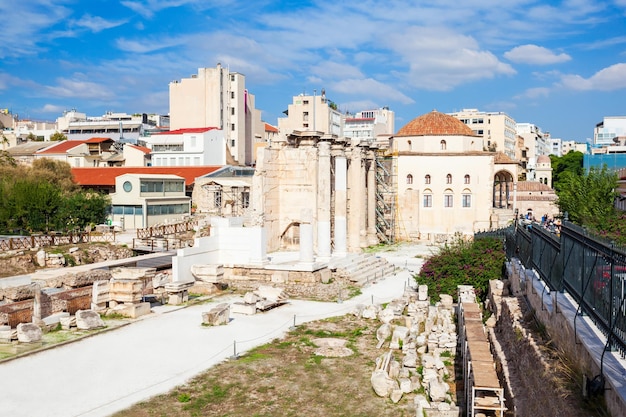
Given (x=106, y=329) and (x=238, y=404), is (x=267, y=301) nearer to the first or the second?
(x=106, y=329)

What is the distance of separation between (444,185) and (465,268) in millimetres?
19673

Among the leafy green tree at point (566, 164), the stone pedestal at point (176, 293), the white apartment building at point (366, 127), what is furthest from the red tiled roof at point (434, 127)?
the white apartment building at point (366, 127)

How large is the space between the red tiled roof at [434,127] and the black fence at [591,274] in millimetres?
28380

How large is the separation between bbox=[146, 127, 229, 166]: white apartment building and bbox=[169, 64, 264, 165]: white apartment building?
1088cm

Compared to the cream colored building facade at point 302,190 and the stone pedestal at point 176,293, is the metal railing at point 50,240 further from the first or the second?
the stone pedestal at point 176,293

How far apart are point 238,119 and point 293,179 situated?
36.4 metres

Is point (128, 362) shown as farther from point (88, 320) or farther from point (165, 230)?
point (165, 230)

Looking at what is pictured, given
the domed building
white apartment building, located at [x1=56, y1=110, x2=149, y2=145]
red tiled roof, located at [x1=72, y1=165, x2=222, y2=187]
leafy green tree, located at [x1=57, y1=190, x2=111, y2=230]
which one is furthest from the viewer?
white apartment building, located at [x1=56, y1=110, x2=149, y2=145]

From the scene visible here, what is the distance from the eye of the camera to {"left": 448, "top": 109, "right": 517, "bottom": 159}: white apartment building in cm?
8106

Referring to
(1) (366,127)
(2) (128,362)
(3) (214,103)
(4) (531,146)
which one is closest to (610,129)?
(4) (531,146)

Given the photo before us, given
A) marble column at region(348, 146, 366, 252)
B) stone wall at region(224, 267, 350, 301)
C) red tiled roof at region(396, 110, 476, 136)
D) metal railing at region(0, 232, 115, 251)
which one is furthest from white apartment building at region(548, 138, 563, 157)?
stone wall at region(224, 267, 350, 301)

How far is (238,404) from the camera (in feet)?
35.6

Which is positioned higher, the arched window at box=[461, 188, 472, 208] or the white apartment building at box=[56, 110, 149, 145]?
the white apartment building at box=[56, 110, 149, 145]

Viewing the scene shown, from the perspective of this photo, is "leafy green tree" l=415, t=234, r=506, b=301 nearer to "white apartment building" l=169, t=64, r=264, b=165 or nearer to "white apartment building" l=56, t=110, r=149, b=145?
"white apartment building" l=169, t=64, r=264, b=165
